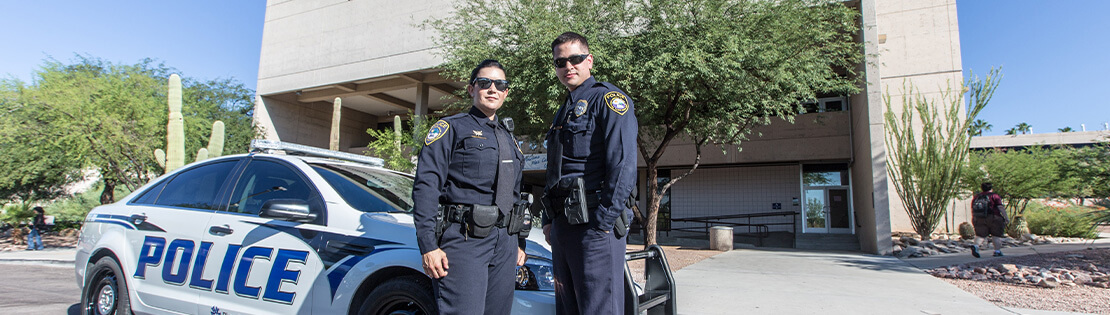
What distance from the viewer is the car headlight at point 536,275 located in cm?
254

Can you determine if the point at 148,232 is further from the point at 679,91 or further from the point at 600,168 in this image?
the point at 679,91

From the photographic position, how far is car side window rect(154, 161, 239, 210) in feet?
11.9

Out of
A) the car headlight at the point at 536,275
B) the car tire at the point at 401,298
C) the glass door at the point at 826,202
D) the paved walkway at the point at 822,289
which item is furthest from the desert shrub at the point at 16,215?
the glass door at the point at 826,202

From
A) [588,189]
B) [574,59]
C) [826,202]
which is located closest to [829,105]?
[826,202]

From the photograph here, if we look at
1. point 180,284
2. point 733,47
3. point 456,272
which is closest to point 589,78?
point 456,272

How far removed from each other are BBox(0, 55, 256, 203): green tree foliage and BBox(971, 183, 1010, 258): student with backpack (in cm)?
2042

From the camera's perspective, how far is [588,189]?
228cm

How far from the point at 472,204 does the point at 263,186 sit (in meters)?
1.91

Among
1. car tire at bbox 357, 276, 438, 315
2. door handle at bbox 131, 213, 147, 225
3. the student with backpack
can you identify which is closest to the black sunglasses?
car tire at bbox 357, 276, 438, 315

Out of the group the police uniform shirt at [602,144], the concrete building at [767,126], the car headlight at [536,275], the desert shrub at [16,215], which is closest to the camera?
the police uniform shirt at [602,144]

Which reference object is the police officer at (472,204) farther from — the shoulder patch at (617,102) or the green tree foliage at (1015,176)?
the green tree foliage at (1015,176)

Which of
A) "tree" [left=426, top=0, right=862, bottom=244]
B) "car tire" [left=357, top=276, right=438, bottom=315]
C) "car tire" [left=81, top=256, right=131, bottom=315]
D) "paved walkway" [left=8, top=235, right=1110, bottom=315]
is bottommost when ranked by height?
"paved walkway" [left=8, top=235, right=1110, bottom=315]

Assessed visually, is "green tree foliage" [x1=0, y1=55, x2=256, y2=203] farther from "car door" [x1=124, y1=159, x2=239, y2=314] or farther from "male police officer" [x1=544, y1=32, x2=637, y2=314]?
"male police officer" [x1=544, y1=32, x2=637, y2=314]

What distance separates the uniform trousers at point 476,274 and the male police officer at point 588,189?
227 millimetres
